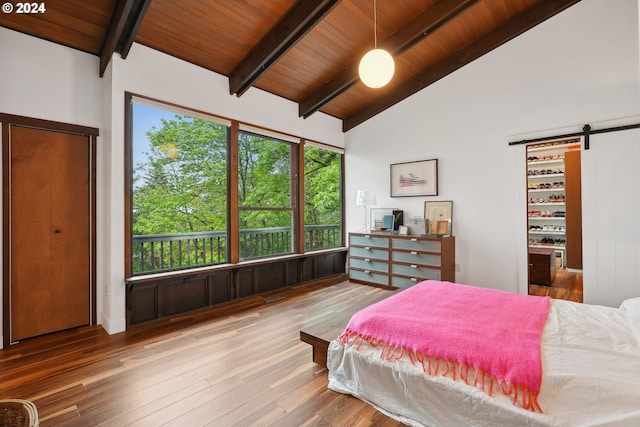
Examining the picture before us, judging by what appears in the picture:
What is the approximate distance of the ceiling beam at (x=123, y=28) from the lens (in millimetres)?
2586

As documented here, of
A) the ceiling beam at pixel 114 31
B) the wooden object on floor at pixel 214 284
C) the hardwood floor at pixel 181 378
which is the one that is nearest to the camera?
the hardwood floor at pixel 181 378

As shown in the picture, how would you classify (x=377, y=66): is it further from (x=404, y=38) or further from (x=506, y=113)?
(x=506, y=113)

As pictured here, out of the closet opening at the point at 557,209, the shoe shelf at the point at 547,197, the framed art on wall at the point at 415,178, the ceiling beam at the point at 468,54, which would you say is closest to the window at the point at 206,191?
the ceiling beam at the point at 468,54

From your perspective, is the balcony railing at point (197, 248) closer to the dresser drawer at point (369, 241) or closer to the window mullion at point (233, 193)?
the window mullion at point (233, 193)

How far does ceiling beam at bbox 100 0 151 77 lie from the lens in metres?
2.59

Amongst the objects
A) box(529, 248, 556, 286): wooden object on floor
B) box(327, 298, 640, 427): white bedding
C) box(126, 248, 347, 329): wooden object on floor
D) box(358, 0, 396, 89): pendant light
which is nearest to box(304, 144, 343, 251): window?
box(126, 248, 347, 329): wooden object on floor

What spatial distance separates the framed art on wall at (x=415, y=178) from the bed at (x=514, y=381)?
2592 millimetres

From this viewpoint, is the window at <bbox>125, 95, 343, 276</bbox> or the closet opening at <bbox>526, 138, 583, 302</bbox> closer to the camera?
the window at <bbox>125, 95, 343, 276</bbox>

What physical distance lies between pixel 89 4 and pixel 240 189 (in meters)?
2.32

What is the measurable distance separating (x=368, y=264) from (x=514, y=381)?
135 inches

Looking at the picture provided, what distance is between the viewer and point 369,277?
15.8 feet

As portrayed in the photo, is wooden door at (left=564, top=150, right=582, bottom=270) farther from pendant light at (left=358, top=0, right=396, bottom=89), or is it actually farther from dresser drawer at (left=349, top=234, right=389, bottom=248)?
pendant light at (left=358, top=0, right=396, bottom=89)

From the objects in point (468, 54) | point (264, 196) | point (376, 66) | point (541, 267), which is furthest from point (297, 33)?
point (541, 267)

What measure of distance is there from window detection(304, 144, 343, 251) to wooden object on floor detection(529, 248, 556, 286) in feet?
10.1
